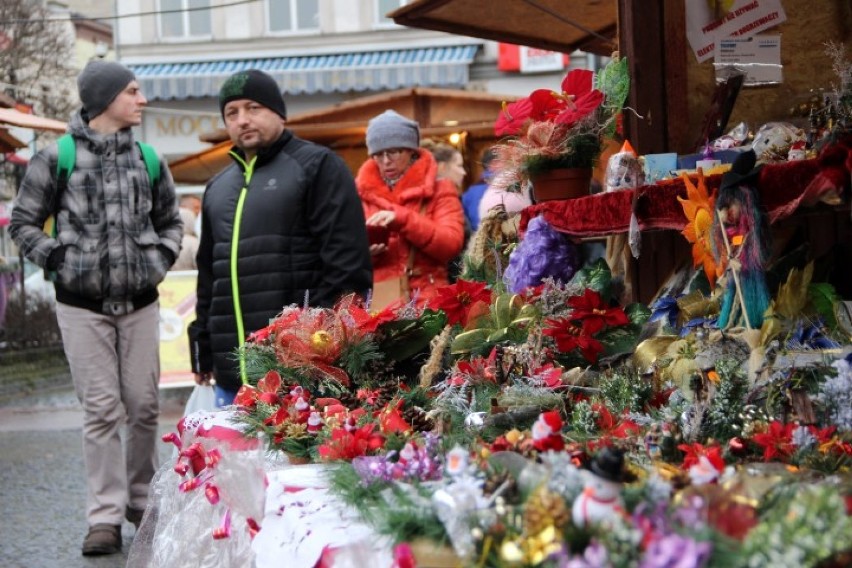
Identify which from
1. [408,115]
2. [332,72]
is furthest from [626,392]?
[332,72]

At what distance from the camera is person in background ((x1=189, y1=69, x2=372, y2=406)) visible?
512cm

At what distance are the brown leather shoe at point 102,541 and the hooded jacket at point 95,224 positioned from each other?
96cm

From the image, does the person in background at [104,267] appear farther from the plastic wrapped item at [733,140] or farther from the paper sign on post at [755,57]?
the plastic wrapped item at [733,140]

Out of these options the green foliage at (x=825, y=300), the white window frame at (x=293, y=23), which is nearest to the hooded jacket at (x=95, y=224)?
the green foliage at (x=825, y=300)

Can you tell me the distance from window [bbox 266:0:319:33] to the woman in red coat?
59.2ft

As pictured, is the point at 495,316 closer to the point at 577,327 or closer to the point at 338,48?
the point at 577,327

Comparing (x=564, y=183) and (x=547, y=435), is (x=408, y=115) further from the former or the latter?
(x=547, y=435)

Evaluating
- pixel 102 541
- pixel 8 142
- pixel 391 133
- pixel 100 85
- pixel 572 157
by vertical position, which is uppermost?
pixel 8 142

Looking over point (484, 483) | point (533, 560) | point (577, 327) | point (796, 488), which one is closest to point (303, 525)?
point (484, 483)

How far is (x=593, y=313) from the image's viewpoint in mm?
3756

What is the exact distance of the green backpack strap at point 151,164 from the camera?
595 cm

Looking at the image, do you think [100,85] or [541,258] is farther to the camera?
[100,85]

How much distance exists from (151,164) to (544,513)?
4192mm

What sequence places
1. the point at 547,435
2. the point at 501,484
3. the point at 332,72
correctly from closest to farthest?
the point at 501,484 → the point at 547,435 → the point at 332,72
